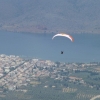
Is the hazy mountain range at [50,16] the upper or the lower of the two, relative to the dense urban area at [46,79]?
upper

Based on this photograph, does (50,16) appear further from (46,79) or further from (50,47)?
(46,79)

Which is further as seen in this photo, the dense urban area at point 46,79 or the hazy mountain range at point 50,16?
the hazy mountain range at point 50,16

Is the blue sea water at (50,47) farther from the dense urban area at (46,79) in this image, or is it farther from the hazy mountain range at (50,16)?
the hazy mountain range at (50,16)

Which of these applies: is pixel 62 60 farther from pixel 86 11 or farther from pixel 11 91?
pixel 86 11

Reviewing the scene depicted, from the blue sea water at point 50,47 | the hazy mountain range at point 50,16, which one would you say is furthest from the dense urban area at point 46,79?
the hazy mountain range at point 50,16

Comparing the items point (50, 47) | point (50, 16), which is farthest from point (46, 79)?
point (50, 16)

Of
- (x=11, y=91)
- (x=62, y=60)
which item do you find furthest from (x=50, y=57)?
(x=11, y=91)
